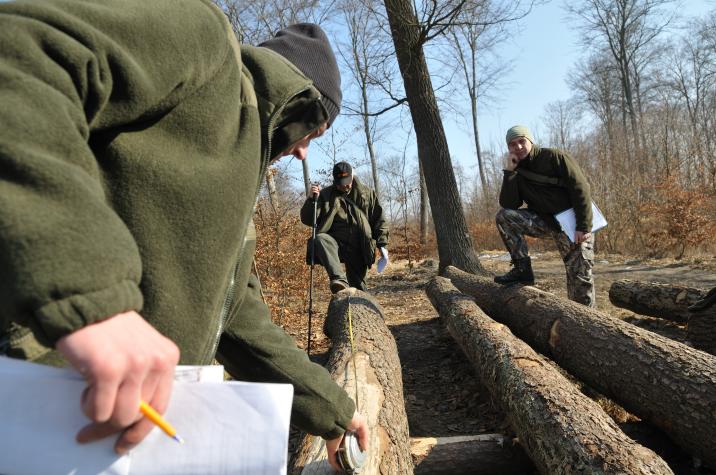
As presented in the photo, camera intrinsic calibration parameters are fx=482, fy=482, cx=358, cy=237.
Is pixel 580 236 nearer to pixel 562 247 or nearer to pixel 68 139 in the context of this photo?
pixel 562 247

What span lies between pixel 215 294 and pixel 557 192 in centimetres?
512

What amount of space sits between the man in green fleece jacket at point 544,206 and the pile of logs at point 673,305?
→ 81 cm

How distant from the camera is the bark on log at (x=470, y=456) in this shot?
9.50ft

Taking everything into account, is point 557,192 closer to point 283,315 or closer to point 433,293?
point 433,293

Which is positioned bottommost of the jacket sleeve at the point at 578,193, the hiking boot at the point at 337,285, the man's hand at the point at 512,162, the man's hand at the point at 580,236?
the hiking boot at the point at 337,285

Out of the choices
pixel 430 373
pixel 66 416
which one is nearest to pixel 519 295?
pixel 430 373

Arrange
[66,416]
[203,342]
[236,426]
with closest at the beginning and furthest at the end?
[66,416] → [236,426] → [203,342]

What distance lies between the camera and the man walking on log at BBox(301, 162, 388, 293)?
657 cm

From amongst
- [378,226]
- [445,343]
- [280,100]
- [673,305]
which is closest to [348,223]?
[378,226]

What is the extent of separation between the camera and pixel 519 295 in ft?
17.1

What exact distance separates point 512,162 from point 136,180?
17.2 feet

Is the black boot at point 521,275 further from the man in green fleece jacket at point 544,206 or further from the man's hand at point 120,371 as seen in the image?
the man's hand at point 120,371

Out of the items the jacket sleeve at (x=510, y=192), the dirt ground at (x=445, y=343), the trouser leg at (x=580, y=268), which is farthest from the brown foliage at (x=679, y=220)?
the jacket sleeve at (x=510, y=192)

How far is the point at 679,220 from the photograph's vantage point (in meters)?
12.7
